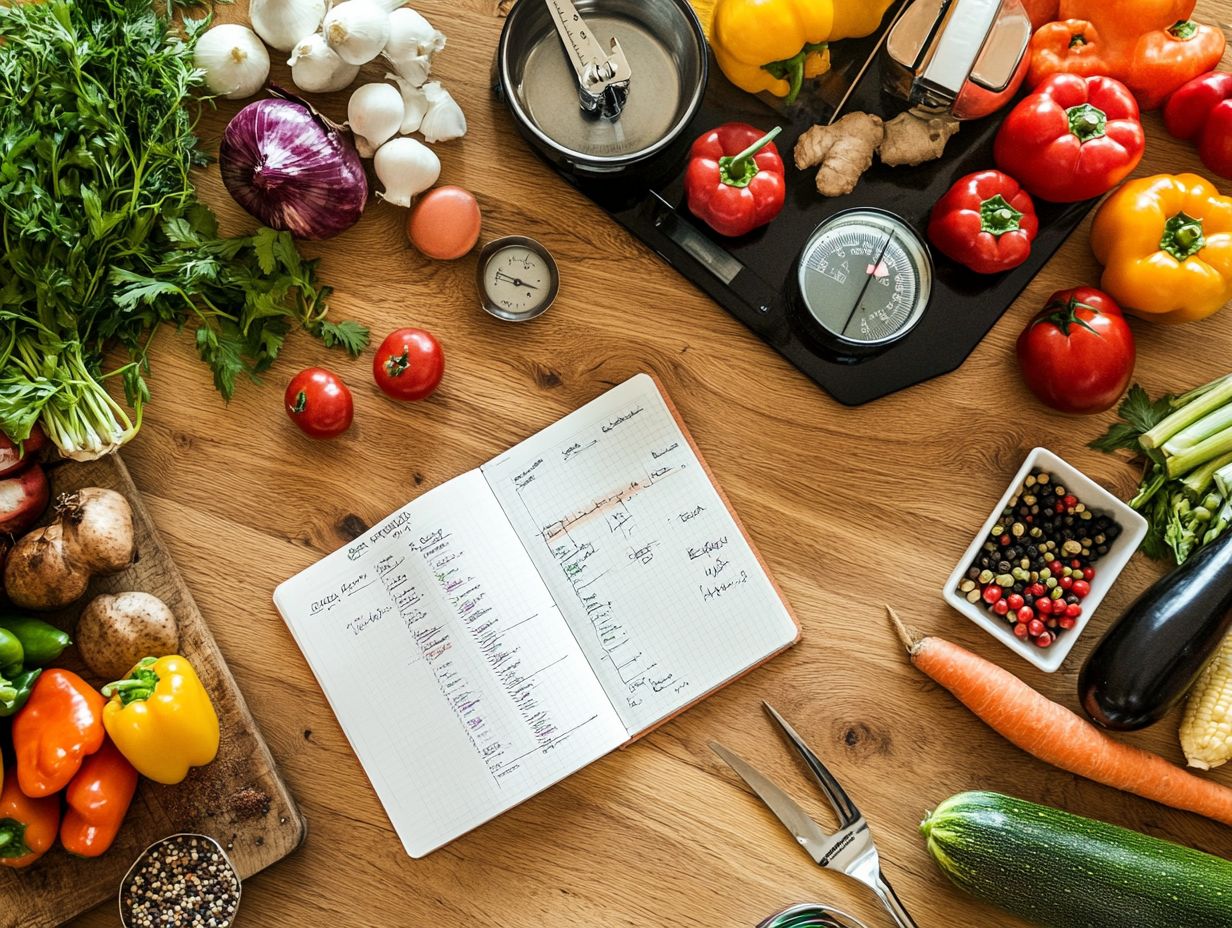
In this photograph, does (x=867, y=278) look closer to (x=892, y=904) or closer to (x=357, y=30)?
(x=357, y=30)

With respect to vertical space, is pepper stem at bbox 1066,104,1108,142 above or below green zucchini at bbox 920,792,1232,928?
above

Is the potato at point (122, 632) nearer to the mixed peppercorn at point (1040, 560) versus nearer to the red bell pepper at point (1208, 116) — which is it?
the mixed peppercorn at point (1040, 560)

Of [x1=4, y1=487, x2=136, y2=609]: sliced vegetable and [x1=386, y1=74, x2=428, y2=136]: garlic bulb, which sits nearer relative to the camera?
[x1=4, y1=487, x2=136, y2=609]: sliced vegetable

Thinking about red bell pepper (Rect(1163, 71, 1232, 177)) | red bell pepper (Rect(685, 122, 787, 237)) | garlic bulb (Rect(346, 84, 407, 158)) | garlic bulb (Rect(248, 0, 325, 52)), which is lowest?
garlic bulb (Rect(346, 84, 407, 158))

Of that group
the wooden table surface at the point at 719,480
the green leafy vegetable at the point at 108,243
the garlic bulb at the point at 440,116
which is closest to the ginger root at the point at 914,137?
the wooden table surface at the point at 719,480

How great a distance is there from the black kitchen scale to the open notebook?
213mm

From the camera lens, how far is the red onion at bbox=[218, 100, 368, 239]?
4.33ft

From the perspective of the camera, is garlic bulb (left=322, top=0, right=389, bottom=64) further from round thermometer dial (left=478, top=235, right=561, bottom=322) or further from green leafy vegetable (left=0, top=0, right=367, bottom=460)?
round thermometer dial (left=478, top=235, right=561, bottom=322)

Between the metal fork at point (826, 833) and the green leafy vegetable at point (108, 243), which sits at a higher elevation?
the green leafy vegetable at point (108, 243)

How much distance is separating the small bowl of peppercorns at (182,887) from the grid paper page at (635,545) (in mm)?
603

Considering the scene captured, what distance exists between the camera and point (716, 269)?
144cm

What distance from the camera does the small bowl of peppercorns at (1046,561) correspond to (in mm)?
1375

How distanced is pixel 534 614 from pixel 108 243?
31.9 inches

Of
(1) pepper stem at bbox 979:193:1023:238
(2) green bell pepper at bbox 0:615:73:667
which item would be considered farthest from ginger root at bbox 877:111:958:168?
(2) green bell pepper at bbox 0:615:73:667
